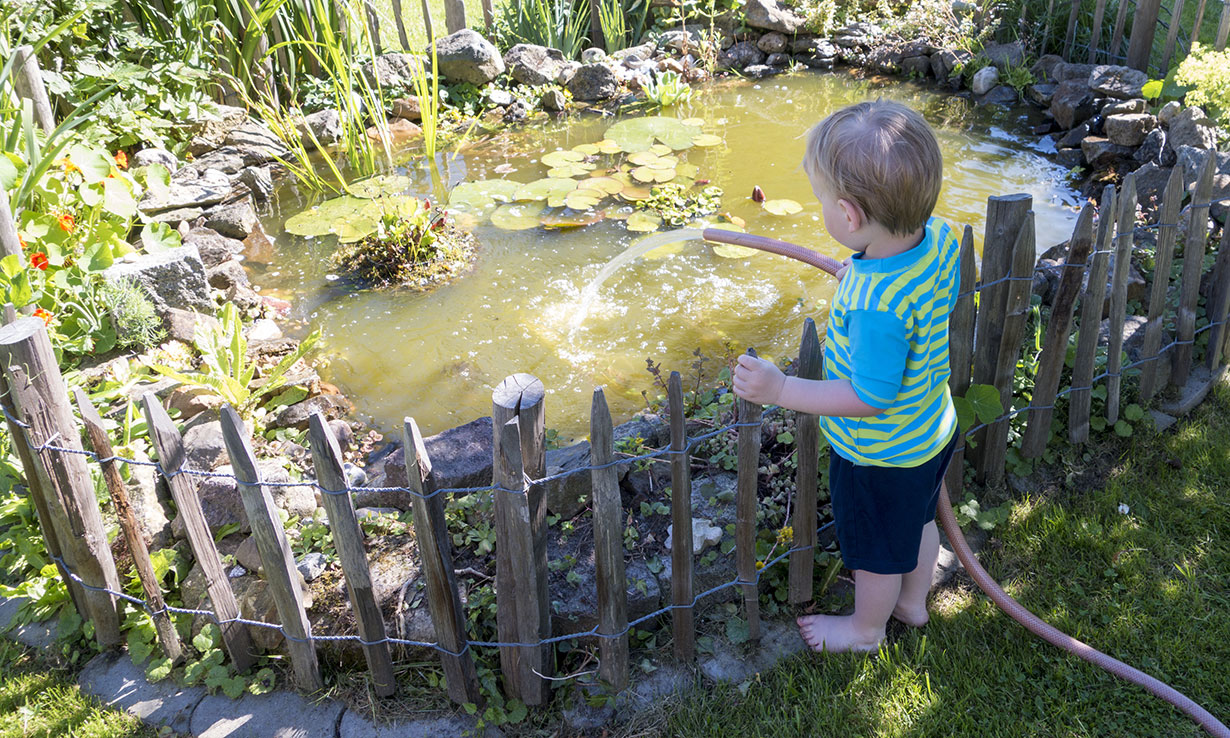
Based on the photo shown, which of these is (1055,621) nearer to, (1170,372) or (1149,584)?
(1149,584)

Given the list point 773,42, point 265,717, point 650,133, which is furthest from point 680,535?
point 773,42

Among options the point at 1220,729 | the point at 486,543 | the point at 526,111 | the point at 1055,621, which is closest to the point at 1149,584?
the point at 1055,621

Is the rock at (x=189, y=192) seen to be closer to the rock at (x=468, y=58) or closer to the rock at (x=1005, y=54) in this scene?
the rock at (x=468, y=58)

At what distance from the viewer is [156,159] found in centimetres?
558

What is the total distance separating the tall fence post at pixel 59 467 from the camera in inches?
81.4

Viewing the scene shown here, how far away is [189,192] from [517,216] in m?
2.20

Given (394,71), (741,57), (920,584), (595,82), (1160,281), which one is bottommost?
(920,584)

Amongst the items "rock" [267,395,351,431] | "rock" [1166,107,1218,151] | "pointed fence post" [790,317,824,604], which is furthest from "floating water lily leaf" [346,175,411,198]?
"rock" [1166,107,1218,151]

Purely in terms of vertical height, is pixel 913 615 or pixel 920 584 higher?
pixel 920 584

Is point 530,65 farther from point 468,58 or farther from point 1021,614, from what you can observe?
point 1021,614

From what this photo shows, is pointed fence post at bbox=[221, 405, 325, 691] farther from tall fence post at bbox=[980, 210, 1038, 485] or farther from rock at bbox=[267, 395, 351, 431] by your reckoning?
tall fence post at bbox=[980, 210, 1038, 485]

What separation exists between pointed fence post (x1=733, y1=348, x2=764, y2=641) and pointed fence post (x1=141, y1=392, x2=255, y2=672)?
143 centimetres

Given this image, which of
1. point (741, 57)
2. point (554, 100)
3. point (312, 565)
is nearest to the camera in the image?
point (312, 565)

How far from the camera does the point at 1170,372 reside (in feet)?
9.99
